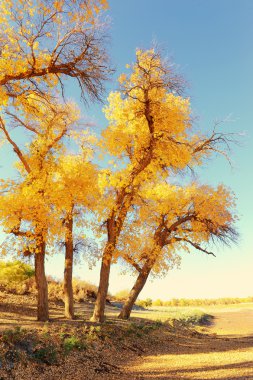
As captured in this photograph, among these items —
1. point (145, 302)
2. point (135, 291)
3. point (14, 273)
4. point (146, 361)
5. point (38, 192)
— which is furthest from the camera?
point (145, 302)

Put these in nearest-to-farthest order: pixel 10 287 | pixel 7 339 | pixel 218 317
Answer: pixel 7 339
pixel 10 287
pixel 218 317

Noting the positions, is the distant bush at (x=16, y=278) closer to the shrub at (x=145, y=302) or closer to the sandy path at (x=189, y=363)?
the sandy path at (x=189, y=363)

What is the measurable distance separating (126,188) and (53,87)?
5926mm

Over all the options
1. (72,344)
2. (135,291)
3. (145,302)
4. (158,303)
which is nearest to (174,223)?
(135,291)

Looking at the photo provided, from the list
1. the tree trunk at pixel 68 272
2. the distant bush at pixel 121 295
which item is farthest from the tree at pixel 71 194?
the distant bush at pixel 121 295

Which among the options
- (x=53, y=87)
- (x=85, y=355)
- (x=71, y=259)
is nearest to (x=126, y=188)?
(x=71, y=259)

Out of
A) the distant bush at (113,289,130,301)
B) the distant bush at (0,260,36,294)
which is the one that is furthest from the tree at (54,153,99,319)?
the distant bush at (113,289,130,301)

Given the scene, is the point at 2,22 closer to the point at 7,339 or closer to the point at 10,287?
the point at 7,339

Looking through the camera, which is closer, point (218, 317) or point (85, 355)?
point (85, 355)

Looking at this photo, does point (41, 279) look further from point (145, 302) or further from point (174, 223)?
point (145, 302)

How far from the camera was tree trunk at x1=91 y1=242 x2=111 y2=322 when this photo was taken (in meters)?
15.5

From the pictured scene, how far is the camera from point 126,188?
1531 cm

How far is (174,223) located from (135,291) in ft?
12.4

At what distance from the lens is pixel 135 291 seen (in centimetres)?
1836
